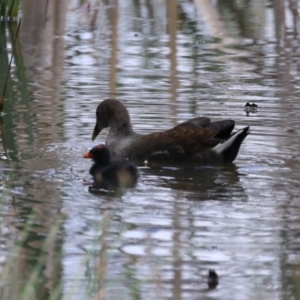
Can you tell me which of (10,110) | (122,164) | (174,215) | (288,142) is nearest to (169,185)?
(122,164)

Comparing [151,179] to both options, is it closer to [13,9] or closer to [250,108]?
[250,108]

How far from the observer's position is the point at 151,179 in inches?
282

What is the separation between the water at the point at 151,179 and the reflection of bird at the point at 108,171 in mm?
95

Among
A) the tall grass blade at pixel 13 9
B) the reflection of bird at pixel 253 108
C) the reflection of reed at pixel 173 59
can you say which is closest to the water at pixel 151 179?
the reflection of reed at pixel 173 59

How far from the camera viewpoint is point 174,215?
605cm

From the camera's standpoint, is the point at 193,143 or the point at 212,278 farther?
the point at 193,143

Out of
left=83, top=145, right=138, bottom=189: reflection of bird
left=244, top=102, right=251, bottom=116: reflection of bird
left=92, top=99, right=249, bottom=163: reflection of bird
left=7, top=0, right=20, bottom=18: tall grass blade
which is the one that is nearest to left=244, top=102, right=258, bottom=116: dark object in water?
left=244, top=102, right=251, bottom=116: reflection of bird

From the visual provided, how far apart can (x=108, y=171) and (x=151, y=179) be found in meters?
0.31

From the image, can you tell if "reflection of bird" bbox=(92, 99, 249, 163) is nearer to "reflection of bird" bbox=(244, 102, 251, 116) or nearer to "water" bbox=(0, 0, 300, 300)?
"water" bbox=(0, 0, 300, 300)

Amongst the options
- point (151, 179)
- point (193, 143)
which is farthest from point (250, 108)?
point (151, 179)

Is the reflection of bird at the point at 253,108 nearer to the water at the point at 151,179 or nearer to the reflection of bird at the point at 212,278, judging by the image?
the water at the point at 151,179

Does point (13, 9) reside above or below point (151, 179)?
above

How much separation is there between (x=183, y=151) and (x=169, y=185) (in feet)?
2.83

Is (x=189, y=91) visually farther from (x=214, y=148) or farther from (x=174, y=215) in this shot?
(x=174, y=215)
